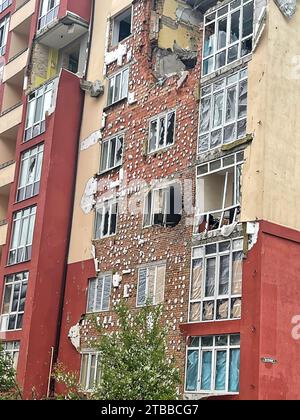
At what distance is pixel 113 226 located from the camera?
86.6 ft

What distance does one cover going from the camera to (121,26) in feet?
98.2

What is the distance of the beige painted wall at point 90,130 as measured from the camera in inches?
1089

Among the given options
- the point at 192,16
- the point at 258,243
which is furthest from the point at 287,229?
the point at 192,16

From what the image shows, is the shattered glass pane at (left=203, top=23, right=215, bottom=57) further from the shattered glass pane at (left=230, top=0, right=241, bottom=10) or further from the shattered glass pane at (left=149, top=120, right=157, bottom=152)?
the shattered glass pane at (left=149, top=120, right=157, bottom=152)

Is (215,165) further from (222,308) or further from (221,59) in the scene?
(222,308)

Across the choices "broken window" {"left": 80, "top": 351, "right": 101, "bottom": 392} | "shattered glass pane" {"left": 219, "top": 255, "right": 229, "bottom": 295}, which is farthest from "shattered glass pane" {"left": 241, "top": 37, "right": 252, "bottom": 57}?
"broken window" {"left": 80, "top": 351, "right": 101, "bottom": 392}

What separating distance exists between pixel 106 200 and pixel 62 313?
4863 millimetres

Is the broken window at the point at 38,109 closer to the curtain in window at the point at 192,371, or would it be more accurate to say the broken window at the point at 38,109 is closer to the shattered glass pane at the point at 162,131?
the shattered glass pane at the point at 162,131

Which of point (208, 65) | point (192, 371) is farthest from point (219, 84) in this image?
point (192, 371)

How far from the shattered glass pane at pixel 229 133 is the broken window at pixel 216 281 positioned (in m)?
3.44

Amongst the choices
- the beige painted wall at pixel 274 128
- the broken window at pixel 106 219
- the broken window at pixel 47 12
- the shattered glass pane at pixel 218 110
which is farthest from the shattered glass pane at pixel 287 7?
the broken window at pixel 47 12

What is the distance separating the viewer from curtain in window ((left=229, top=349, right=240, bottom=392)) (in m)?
19.7

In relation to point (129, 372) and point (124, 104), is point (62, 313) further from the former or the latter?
point (129, 372)

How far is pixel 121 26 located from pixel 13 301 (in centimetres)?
1277
